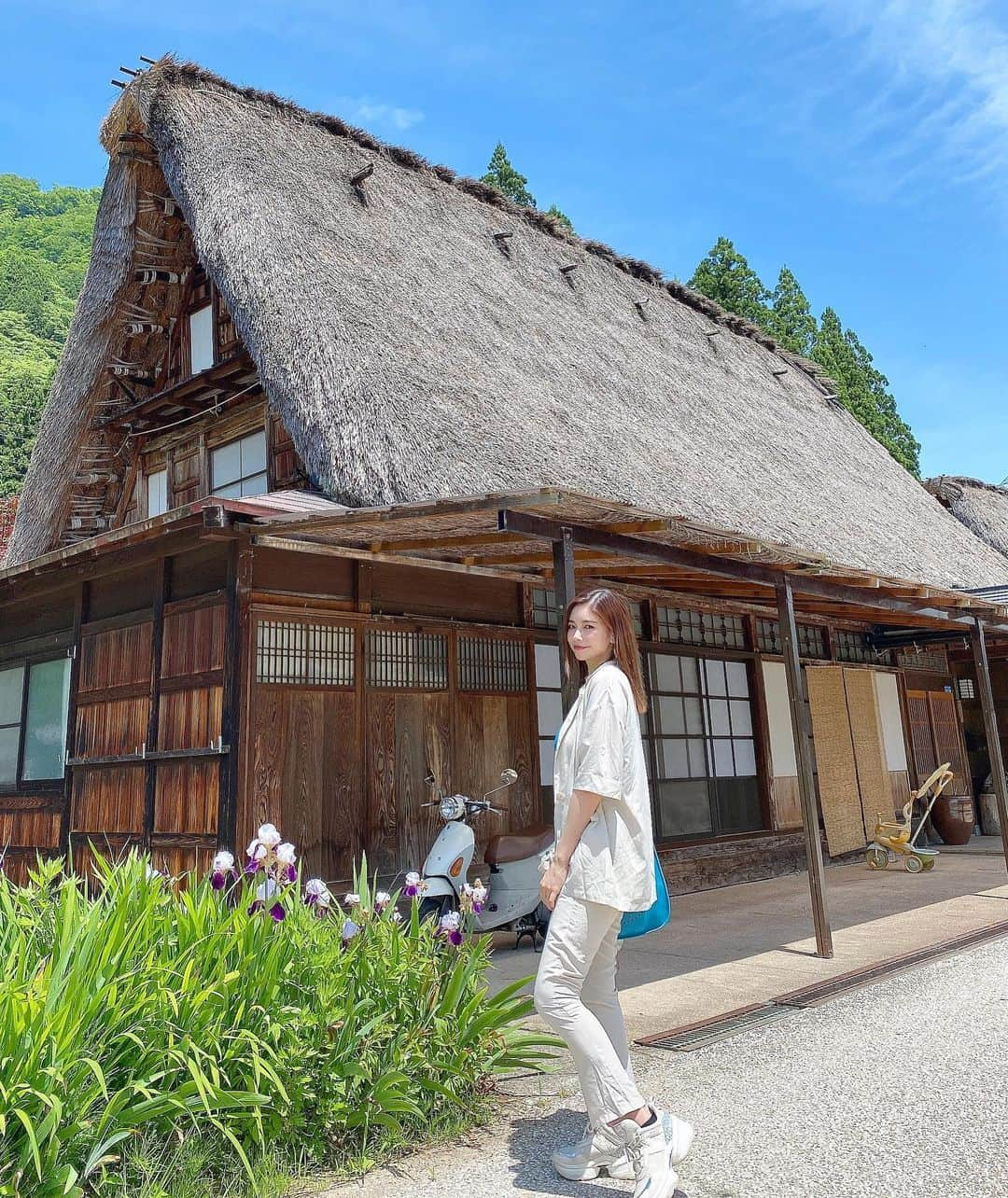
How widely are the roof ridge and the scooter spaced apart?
19.3 ft

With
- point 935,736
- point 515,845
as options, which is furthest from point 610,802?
point 935,736

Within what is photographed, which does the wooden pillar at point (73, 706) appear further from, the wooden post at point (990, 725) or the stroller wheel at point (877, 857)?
the stroller wheel at point (877, 857)

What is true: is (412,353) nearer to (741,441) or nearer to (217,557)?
(217,557)

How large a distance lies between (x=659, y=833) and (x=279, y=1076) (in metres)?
5.36

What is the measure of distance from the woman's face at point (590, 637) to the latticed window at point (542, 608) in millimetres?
4256

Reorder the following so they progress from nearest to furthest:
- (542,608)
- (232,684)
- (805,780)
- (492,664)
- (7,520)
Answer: (805,780)
(232,684)
(492,664)
(542,608)
(7,520)

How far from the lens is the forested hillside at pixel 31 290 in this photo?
20703mm

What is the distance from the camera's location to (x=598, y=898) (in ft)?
7.32

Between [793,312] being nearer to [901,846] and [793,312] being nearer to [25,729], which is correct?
[901,846]

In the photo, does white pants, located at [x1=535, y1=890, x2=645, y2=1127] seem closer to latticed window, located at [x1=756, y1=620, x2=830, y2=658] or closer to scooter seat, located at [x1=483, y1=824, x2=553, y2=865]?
scooter seat, located at [x1=483, y1=824, x2=553, y2=865]

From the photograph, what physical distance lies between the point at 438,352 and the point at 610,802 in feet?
14.7

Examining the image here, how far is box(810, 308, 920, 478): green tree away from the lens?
771 inches

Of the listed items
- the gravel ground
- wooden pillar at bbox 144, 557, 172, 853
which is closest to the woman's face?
the gravel ground

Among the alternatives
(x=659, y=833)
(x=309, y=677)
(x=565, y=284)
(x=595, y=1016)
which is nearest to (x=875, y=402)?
(x=565, y=284)
